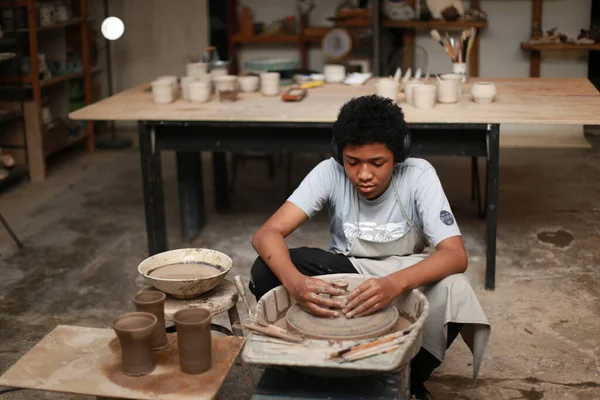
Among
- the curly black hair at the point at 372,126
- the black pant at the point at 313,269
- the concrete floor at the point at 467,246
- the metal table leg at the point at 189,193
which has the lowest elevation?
the concrete floor at the point at 467,246

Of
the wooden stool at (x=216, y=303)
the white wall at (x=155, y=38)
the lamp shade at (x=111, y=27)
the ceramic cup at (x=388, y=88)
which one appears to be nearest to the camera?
the wooden stool at (x=216, y=303)

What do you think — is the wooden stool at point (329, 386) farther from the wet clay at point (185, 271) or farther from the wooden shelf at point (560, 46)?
the wooden shelf at point (560, 46)

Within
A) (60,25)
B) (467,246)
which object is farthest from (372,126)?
(60,25)

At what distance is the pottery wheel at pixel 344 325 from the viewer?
2.24m

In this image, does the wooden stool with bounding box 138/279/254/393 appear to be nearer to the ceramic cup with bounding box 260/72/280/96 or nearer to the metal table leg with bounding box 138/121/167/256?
the metal table leg with bounding box 138/121/167/256

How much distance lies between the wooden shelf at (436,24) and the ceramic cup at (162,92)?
136 inches

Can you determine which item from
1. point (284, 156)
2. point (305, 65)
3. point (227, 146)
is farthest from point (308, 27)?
point (227, 146)

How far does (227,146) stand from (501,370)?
174cm

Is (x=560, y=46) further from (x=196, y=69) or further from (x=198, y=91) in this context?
(x=198, y=91)

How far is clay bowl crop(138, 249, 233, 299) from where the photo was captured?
2.62 m

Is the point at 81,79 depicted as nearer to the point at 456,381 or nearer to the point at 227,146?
the point at 227,146

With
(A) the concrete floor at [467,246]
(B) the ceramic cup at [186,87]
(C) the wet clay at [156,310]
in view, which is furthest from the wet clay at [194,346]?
(B) the ceramic cup at [186,87]

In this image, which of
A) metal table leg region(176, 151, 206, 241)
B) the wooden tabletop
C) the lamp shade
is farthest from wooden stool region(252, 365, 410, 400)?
the lamp shade

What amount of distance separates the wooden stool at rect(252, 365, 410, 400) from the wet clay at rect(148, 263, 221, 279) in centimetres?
62
